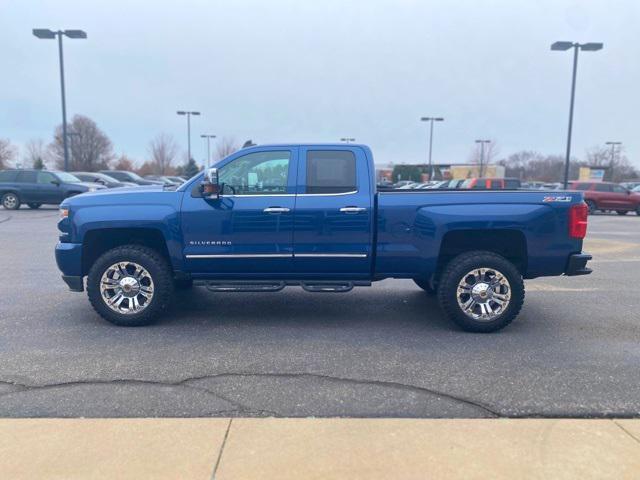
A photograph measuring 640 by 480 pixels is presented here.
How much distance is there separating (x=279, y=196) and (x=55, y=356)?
8.53 feet

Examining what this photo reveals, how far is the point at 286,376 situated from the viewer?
4.29 m

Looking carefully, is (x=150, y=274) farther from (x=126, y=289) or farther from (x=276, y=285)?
(x=276, y=285)

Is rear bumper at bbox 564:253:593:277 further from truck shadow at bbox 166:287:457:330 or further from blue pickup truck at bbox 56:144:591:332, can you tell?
truck shadow at bbox 166:287:457:330

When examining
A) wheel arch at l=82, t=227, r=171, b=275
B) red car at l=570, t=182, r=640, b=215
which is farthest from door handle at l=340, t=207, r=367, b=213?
red car at l=570, t=182, r=640, b=215

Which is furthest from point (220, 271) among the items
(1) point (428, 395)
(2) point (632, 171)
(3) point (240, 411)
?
(2) point (632, 171)

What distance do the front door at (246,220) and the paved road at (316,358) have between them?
665mm

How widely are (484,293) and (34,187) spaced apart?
2064cm

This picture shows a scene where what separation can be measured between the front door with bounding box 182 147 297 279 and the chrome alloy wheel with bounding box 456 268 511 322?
6.14ft

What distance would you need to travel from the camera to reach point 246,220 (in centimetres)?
548

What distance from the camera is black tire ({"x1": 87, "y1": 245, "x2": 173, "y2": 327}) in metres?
5.52
